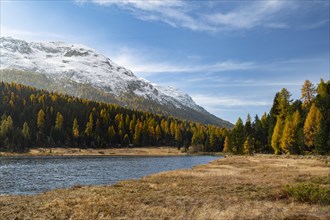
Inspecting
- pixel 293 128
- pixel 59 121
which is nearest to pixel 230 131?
pixel 293 128

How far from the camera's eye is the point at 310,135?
9019 centimetres

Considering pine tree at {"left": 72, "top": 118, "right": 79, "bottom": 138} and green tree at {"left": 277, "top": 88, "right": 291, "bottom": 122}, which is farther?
pine tree at {"left": 72, "top": 118, "right": 79, "bottom": 138}

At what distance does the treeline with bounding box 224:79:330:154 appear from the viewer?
291 feet

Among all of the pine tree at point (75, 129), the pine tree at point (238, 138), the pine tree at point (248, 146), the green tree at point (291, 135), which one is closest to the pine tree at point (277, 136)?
the green tree at point (291, 135)

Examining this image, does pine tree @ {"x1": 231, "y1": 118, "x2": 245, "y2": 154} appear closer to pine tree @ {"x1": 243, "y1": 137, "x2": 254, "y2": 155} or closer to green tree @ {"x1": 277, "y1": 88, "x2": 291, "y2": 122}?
pine tree @ {"x1": 243, "y1": 137, "x2": 254, "y2": 155}

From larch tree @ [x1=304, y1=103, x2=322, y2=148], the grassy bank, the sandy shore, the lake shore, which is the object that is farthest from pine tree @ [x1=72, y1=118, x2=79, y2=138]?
the grassy bank

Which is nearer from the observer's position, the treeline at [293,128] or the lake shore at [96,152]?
the treeline at [293,128]

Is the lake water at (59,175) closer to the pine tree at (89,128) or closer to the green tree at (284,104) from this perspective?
the green tree at (284,104)

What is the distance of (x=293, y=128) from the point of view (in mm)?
96625

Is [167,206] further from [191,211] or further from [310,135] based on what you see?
[310,135]

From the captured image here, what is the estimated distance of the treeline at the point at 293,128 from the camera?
88.8m

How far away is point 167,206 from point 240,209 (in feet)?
17.4

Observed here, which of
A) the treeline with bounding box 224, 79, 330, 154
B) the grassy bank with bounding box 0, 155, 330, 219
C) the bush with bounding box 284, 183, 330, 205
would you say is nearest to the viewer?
the grassy bank with bounding box 0, 155, 330, 219

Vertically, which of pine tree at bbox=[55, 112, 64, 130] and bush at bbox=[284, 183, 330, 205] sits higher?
pine tree at bbox=[55, 112, 64, 130]
